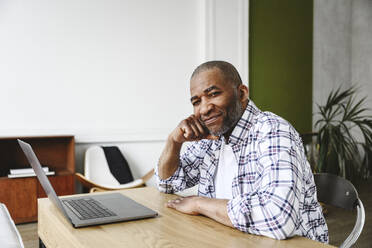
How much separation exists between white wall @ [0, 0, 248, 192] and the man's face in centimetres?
308

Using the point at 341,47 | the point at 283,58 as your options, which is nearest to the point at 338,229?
the point at 283,58

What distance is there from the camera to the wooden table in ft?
3.43

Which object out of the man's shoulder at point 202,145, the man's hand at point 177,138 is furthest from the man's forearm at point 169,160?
the man's shoulder at point 202,145

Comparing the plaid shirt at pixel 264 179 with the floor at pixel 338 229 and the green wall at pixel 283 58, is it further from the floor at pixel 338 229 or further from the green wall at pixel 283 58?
the green wall at pixel 283 58

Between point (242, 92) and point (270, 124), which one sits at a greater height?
point (242, 92)

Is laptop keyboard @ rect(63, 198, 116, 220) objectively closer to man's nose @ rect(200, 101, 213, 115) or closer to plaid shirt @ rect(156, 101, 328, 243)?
plaid shirt @ rect(156, 101, 328, 243)

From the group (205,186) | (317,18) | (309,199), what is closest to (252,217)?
(309,199)

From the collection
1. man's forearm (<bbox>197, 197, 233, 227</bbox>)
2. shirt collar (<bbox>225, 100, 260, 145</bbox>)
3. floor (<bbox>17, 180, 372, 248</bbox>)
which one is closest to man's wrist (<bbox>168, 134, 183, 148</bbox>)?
shirt collar (<bbox>225, 100, 260, 145</bbox>)

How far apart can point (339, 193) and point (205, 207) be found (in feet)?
2.16

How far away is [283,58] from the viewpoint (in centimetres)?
585

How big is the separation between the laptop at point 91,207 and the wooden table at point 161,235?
27 millimetres

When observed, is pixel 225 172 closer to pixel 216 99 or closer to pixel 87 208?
pixel 216 99

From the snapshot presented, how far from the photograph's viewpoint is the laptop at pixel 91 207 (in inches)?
48.6

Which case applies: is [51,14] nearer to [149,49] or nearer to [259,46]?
[149,49]
